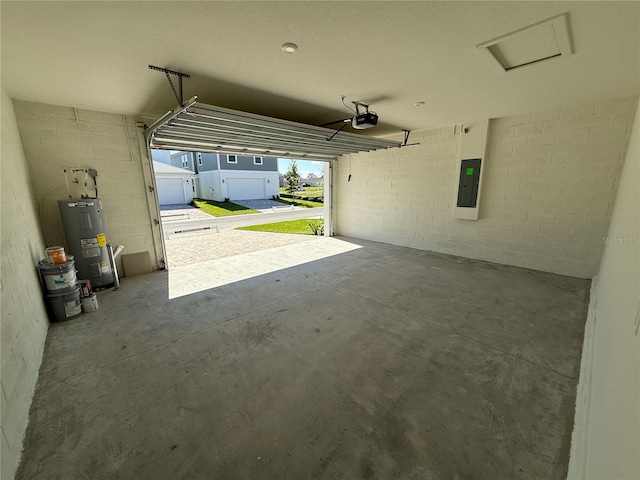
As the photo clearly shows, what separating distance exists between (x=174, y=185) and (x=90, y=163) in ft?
51.5

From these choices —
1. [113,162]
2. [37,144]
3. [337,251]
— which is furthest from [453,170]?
[37,144]

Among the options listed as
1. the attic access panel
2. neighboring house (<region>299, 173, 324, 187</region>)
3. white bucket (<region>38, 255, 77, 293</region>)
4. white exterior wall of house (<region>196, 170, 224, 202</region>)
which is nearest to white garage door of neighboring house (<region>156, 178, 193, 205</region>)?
white exterior wall of house (<region>196, 170, 224, 202</region>)

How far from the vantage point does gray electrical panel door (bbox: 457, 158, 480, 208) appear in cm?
482

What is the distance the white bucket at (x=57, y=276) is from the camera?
2775 mm

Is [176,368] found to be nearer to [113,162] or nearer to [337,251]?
[113,162]

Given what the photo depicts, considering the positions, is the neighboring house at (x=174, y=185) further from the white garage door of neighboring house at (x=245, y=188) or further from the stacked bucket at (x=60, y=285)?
the stacked bucket at (x=60, y=285)

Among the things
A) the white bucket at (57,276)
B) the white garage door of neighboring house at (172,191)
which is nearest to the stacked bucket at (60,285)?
the white bucket at (57,276)

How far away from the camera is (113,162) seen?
4.06 meters

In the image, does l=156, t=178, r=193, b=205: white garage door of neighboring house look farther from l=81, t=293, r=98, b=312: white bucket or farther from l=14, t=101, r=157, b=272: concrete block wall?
l=81, t=293, r=98, b=312: white bucket

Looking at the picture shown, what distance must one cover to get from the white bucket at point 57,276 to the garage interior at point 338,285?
0.21 meters

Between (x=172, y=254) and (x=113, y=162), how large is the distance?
7.95 ft

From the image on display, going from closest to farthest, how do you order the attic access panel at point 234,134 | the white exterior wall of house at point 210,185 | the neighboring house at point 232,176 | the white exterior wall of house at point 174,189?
the attic access panel at point 234,134
the white exterior wall of house at point 174,189
the neighboring house at point 232,176
the white exterior wall of house at point 210,185

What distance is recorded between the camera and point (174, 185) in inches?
703

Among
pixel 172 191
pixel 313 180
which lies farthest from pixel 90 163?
pixel 313 180
